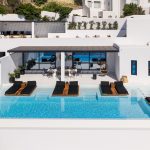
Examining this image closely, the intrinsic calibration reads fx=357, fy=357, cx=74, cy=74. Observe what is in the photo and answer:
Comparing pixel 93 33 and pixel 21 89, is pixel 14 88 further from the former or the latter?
pixel 93 33

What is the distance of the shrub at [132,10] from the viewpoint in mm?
50694

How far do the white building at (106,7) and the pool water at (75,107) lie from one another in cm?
3440

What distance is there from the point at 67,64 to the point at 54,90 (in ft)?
29.9

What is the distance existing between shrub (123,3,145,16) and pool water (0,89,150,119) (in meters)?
31.2

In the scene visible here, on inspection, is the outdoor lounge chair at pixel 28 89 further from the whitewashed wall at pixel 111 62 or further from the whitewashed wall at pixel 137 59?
the whitewashed wall at pixel 111 62

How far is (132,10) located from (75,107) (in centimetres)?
3433

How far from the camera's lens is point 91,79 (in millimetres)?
26375

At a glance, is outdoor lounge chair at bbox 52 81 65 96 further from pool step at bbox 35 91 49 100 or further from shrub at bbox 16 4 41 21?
shrub at bbox 16 4 41 21

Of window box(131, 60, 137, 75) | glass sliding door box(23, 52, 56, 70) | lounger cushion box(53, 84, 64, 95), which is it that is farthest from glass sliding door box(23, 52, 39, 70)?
window box(131, 60, 137, 75)
